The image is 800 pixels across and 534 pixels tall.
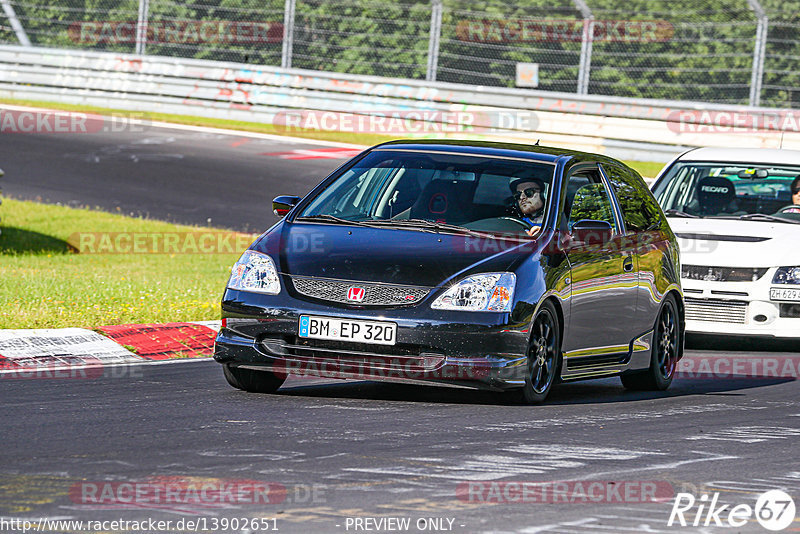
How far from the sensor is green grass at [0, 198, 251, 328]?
1184 cm

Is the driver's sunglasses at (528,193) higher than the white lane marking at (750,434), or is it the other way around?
the driver's sunglasses at (528,193)

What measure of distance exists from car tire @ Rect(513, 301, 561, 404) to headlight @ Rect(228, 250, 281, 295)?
4.96ft

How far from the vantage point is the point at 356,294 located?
8453mm

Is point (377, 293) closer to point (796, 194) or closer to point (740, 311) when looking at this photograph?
point (740, 311)

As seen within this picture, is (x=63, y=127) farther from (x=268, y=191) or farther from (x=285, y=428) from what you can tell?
(x=285, y=428)

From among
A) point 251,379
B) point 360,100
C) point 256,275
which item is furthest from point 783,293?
point 360,100

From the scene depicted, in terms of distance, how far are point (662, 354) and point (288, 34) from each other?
1790cm

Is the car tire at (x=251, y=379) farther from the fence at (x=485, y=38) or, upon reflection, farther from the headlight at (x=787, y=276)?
the fence at (x=485, y=38)

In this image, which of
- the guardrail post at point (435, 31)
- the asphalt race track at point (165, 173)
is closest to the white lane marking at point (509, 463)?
the asphalt race track at point (165, 173)

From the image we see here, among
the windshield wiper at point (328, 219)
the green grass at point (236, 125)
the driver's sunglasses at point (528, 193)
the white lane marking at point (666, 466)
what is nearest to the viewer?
the white lane marking at point (666, 466)

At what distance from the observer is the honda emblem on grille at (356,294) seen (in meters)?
8.45

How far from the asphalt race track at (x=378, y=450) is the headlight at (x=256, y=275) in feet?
2.13

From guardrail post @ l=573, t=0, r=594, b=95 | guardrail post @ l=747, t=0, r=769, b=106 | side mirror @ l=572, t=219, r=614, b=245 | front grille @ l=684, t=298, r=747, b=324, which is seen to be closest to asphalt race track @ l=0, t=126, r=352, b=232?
guardrail post @ l=573, t=0, r=594, b=95

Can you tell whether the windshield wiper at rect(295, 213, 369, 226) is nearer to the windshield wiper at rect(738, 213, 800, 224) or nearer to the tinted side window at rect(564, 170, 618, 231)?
the tinted side window at rect(564, 170, 618, 231)
